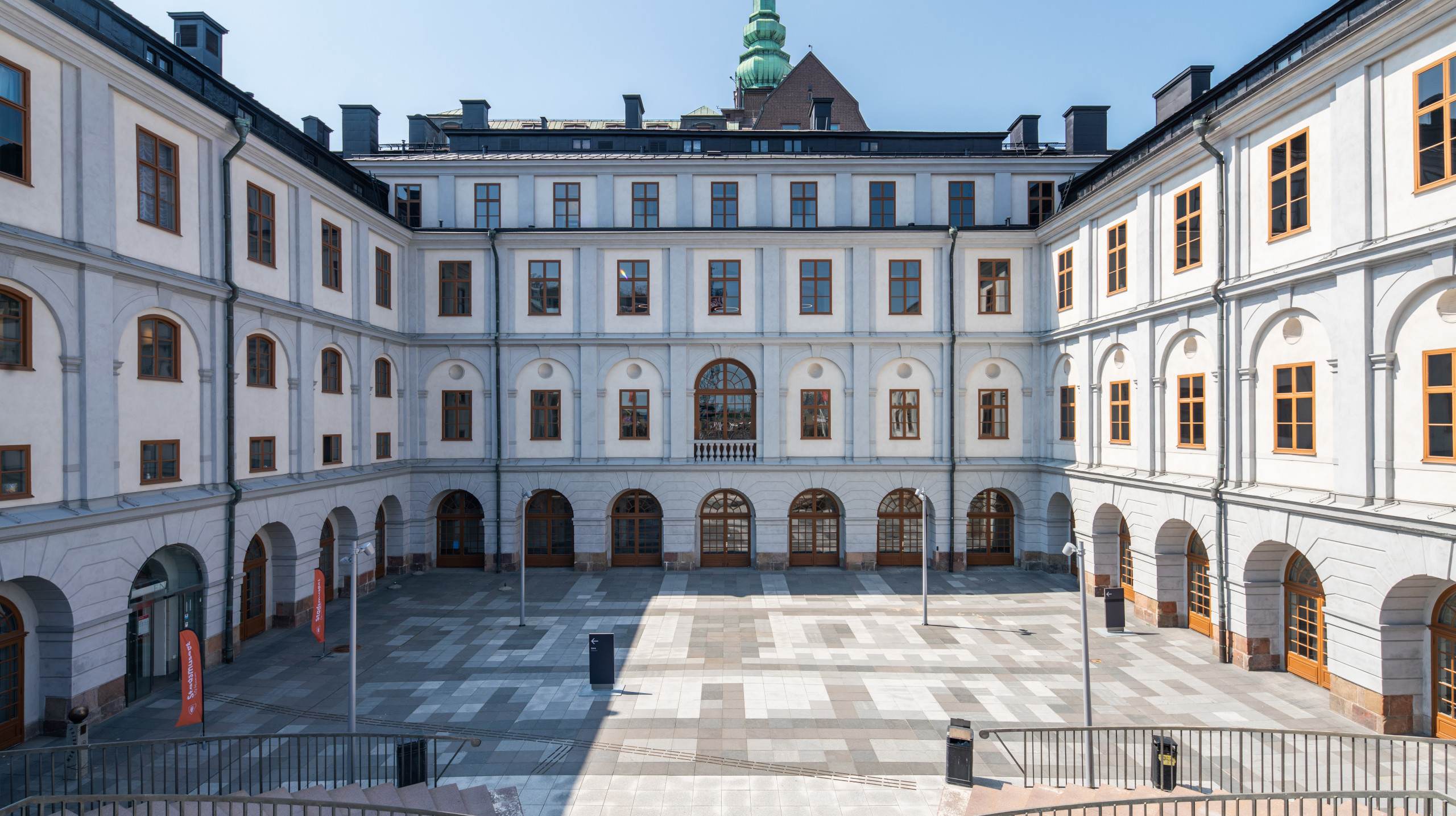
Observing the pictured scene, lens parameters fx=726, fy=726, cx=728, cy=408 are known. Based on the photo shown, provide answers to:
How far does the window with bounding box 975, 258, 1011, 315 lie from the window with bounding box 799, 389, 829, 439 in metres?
7.14

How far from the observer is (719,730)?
14.6m

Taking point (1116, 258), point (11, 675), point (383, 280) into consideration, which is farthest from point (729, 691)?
point (383, 280)

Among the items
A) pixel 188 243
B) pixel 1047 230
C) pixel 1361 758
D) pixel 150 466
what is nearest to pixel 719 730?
pixel 1361 758

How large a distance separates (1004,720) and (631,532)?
58.3ft

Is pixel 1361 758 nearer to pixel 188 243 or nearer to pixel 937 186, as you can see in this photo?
pixel 937 186

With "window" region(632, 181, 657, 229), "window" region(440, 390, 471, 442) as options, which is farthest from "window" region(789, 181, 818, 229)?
"window" region(440, 390, 471, 442)

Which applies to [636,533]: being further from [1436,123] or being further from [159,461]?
[1436,123]

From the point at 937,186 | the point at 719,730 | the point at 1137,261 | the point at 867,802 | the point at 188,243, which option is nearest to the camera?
the point at 867,802

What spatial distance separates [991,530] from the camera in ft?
97.2

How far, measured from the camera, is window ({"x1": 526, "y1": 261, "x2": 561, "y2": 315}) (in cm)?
2906

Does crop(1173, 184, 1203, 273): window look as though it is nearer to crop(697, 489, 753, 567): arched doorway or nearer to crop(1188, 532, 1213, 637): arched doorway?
crop(1188, 532, 1213, 637): arched doorway

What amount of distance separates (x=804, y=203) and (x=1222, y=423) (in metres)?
17.1

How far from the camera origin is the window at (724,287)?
95.2 feet

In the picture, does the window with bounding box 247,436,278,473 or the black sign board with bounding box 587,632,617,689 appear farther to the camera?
the window with bounding box 247,436,278,473
